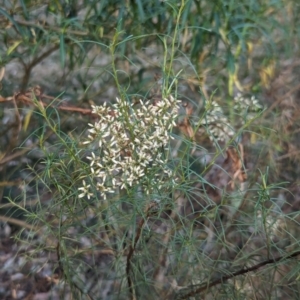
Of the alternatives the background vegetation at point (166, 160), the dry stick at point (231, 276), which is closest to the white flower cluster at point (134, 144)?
the background vegetation at point (166, 160)

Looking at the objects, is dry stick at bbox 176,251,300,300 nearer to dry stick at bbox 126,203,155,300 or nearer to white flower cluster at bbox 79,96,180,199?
dry stick at bbox 126,203,155,300

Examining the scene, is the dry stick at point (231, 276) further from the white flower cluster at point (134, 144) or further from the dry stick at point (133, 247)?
the white flower cluster at point (134, 144)

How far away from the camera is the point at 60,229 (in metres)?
1.75

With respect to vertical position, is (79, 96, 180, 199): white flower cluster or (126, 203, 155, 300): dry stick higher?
(79, 96, 180, 199): white flower cluster

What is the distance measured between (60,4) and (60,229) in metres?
1.13

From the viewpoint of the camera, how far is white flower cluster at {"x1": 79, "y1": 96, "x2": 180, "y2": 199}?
1.65 metres

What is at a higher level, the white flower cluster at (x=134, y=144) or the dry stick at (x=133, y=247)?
the white flower cluster at (x=134, y=144)

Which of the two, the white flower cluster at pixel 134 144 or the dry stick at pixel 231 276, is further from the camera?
the dry stick at pixel 231 276

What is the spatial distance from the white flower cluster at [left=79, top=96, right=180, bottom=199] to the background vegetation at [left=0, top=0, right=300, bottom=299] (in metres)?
0.02

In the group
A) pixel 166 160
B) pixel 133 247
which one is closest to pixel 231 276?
pixel 133 247

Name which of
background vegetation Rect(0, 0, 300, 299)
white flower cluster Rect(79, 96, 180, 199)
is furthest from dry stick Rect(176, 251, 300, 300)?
white flower cluster Rect(79, 96, 180, 199)

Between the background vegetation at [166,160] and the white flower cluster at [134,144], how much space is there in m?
0.02

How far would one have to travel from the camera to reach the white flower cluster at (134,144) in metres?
1.65

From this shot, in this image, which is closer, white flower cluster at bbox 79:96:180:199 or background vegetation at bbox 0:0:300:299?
white flower cluster at bbox 79:96:180:199
